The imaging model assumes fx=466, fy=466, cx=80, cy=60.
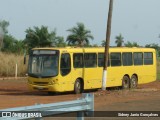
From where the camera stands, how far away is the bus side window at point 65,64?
2439 cm

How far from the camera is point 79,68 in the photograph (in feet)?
83.1

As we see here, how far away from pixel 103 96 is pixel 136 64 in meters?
7.73

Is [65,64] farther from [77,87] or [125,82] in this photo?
[125,82]

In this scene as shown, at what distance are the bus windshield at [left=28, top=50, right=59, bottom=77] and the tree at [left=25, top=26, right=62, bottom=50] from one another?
173 ft

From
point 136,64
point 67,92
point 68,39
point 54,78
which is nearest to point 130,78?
point 136,64

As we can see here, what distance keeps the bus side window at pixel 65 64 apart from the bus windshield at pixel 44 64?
1.09ft

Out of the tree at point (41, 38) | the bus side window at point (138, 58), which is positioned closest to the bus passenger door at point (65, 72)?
the bus side window at point (138, 58)

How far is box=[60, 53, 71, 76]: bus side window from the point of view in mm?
24391

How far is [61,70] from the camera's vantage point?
2434cm

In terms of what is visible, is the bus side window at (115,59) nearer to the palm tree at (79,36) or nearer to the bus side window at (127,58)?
the bus side window at (127,58)

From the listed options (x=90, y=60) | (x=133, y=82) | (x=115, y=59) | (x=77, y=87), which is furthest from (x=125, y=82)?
(x=77, y=87)

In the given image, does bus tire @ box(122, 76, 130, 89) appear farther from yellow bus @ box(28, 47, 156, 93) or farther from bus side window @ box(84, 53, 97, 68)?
bus side window @ box(84, 53, 97, 68)

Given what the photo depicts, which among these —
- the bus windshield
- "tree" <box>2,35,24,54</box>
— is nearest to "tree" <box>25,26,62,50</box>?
"tree" <box>2,35,24,54</box>

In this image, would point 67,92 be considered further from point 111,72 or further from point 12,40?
point 12,40
